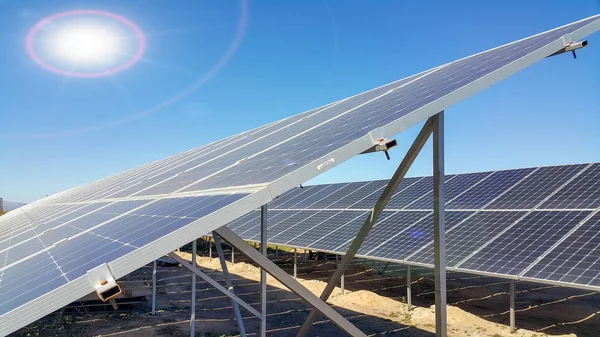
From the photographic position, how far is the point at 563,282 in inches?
474

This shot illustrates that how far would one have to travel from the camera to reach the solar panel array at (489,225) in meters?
13.6

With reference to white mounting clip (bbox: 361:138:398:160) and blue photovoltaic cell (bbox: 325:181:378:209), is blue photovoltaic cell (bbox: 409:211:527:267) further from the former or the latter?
white mounting clip (bbox: 361:138:398:160)

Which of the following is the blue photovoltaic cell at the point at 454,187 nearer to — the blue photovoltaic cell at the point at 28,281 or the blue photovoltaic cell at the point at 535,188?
the blue photovoltaic cell at the point at 535,188

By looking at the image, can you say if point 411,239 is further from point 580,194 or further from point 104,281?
point 104,281

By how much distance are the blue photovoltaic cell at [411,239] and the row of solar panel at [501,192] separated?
1255mm

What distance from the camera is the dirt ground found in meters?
15.4

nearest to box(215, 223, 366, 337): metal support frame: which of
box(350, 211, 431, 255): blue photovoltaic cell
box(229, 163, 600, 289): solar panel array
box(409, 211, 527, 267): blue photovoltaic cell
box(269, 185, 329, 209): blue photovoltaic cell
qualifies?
box(229, 163, 600, 289): solar panel array

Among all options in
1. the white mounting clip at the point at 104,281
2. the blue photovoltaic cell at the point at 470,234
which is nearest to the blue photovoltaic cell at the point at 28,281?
the white mounting clip at the point at 104,281

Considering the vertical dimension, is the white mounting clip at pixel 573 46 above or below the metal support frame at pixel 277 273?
above

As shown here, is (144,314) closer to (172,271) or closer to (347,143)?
(172,271)

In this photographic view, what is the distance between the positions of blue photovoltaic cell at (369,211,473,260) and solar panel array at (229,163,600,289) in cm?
4

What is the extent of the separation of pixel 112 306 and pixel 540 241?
16.1 meters

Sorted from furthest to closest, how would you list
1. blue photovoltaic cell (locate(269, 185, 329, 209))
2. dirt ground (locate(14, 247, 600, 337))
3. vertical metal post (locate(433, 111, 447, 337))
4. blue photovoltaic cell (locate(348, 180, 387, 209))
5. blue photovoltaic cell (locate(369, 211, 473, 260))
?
blue photovoltaic cell (locate(269, 185, 329, 209)), blue photovoltaic cell (locate(348, 180, 387, 209)), blue photovoltaic cell (locate(369, 211, 473, 260)), dirt ground (locate(14, 247, 600, 337)), vertical metal post (locate(433, 111, 447, 337))

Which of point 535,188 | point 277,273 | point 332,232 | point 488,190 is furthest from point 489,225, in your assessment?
point 277,273
